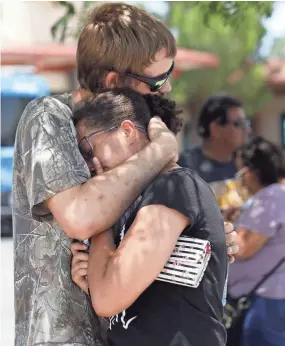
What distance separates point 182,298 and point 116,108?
0.56 meters

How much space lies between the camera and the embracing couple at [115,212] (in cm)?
194

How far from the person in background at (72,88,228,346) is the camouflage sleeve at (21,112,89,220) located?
0.15 metres

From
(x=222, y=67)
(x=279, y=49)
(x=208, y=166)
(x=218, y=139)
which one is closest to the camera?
(x=208, y=166)

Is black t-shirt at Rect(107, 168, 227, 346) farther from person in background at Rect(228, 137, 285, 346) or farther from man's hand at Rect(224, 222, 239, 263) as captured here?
person in background at Rect(228, 137, 285, 346)

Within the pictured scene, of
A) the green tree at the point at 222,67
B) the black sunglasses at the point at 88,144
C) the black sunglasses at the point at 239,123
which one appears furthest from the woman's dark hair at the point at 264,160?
the green tree at the point at 222,67

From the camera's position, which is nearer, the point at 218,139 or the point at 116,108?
the point at 116,108

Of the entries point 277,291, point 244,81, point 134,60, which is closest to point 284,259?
point 277,291

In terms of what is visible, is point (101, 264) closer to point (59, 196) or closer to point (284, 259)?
point (59, 196)

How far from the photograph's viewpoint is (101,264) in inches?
77.5

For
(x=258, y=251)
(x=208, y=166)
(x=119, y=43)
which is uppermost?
(x=119, y=43)

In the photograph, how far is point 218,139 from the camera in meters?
5.66

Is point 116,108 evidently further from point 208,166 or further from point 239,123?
point 239,123

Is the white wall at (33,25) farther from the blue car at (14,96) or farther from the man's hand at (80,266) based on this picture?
the man's hand at (80,266)

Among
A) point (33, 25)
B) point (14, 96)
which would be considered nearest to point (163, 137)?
point (14, 96)
